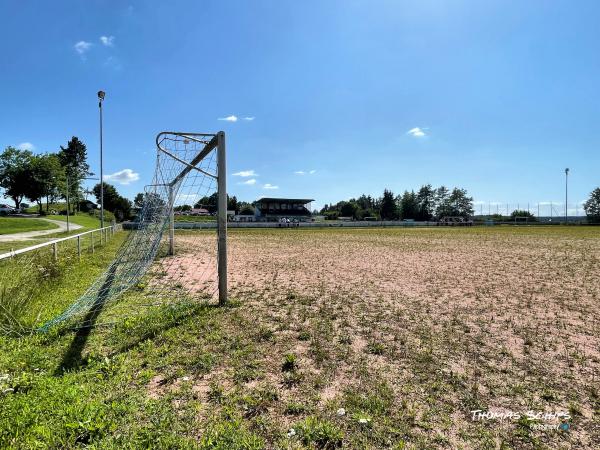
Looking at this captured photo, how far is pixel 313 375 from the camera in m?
3.39

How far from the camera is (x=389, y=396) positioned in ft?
9.71

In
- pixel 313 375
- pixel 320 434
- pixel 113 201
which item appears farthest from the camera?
pixel 113 201

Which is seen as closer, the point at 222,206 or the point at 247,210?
the point at 222,206

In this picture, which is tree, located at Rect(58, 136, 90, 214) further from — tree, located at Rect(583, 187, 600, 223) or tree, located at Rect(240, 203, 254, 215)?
tree, located at Rect(583, 187, 600, 223)

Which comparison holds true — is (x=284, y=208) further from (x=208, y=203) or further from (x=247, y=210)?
(x=208, y=203)

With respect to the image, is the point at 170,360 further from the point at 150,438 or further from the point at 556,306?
the point at 556,306

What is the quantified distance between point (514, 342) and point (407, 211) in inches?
3901

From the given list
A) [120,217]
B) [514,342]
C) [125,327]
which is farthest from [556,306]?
[120,217]

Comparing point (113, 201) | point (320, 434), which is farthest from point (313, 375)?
point (113, 201)

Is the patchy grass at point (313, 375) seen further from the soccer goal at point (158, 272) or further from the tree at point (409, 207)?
the tree at point (409, 207)
